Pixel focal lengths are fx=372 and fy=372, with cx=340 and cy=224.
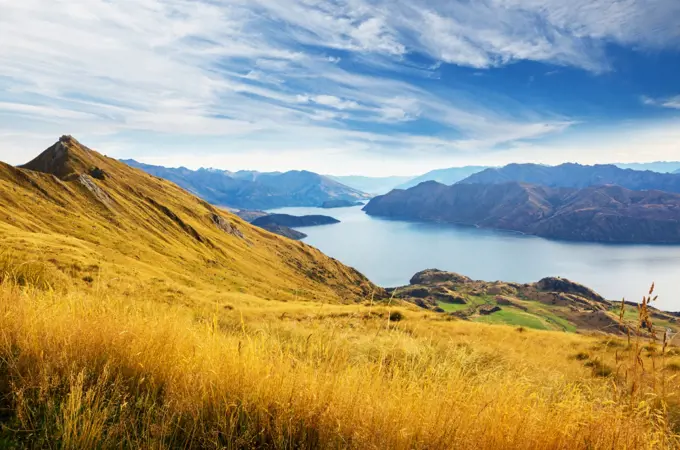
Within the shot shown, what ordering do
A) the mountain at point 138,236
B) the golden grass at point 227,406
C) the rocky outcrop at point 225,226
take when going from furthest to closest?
the rocky outcrop at point 225,226
the mountain at point 138,236
the golden grass at point 227,406

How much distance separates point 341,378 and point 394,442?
88 cm

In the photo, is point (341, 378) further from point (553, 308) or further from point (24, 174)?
point (553, 308)

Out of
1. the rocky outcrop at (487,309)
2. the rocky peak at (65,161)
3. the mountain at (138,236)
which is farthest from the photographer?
the rocky outcrop at (487,309)

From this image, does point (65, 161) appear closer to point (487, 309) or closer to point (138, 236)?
point (138, 236)

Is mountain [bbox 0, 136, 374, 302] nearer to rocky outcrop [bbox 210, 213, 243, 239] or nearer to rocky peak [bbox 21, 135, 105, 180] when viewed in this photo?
rocky peak [bbox 21, 135, 105, 180]

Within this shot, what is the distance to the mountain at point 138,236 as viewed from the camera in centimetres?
4052

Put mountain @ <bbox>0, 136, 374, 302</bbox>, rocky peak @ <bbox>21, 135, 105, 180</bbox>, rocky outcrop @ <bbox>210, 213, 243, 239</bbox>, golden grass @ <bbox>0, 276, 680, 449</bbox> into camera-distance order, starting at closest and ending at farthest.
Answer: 1. golden grass @ <bbox>0, 276, 680, 449</bbox>
2. mountain @ <bbox>0, 136, 374, 302</bbox>
3. rocky peak @ <bbox>21, 135, 105, 180</bbox>
4. rocky outcrop @ <bbox>210, 213, 243, 239</bbox>

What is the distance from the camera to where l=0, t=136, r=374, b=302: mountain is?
133 feet

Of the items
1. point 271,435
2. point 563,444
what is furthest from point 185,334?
point 563,444

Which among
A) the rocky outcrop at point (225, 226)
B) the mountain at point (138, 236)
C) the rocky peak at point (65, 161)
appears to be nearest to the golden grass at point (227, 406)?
the mountain at point (138, 236)

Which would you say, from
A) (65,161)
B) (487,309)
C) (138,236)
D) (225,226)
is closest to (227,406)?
(138,236)

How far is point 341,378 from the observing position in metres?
3.95

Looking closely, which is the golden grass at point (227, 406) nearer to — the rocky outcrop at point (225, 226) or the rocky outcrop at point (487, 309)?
A: the rocky outcrop at point (225, 226)

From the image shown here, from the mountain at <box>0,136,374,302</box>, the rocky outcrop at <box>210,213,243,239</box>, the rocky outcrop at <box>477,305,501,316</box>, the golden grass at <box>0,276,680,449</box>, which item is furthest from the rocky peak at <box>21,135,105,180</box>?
the rocky outcrop at <box>477,305,501,316</box>
